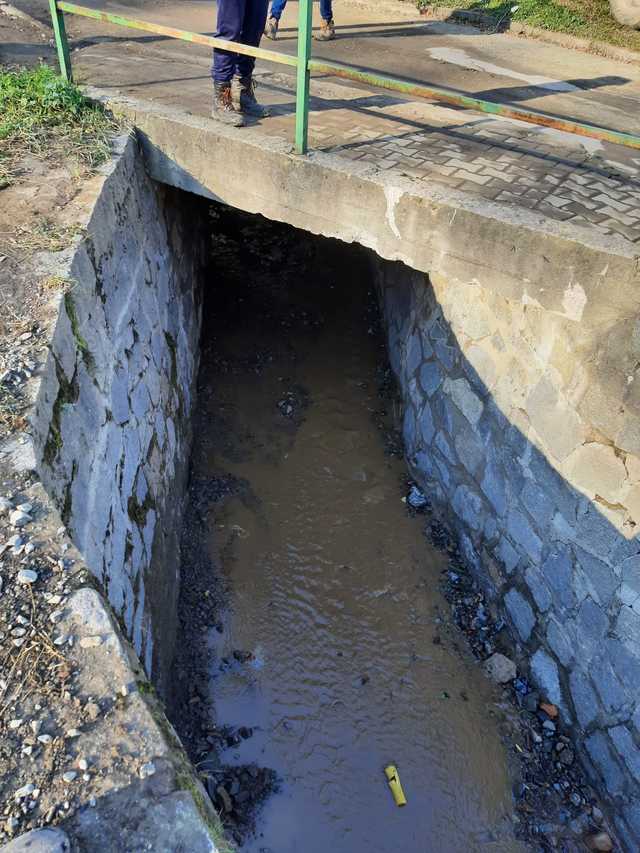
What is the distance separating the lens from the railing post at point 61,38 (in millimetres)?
4258

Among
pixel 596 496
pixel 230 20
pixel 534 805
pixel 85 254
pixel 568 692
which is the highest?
pixel 230 20

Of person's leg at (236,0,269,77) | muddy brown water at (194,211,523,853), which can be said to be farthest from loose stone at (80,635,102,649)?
person's leg at (236,0,269,77)

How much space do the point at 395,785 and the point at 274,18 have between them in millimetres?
6317

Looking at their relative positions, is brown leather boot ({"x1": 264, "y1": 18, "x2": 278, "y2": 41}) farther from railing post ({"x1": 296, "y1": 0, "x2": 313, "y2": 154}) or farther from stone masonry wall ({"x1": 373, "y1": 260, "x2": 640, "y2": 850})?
stone masonry wall ({"x1": 373, "y1": 260, "x2": 640, "y2": 850})

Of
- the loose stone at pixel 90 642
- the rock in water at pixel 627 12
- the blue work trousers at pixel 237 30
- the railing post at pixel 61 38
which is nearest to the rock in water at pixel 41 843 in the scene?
the loose stone at pixel 90 642

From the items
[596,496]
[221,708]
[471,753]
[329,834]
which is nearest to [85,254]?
[221,708]

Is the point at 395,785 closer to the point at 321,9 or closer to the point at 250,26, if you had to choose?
the point at 250,26

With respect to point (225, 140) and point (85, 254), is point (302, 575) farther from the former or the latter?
point (225, 140)

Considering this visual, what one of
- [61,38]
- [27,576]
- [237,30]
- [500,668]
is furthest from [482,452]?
[61,38]

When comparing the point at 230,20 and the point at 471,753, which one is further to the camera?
the point at 230,20

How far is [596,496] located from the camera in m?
3.13

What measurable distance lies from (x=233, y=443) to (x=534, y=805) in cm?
291

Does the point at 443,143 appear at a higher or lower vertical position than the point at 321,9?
lower

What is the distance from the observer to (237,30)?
12.7 ft
